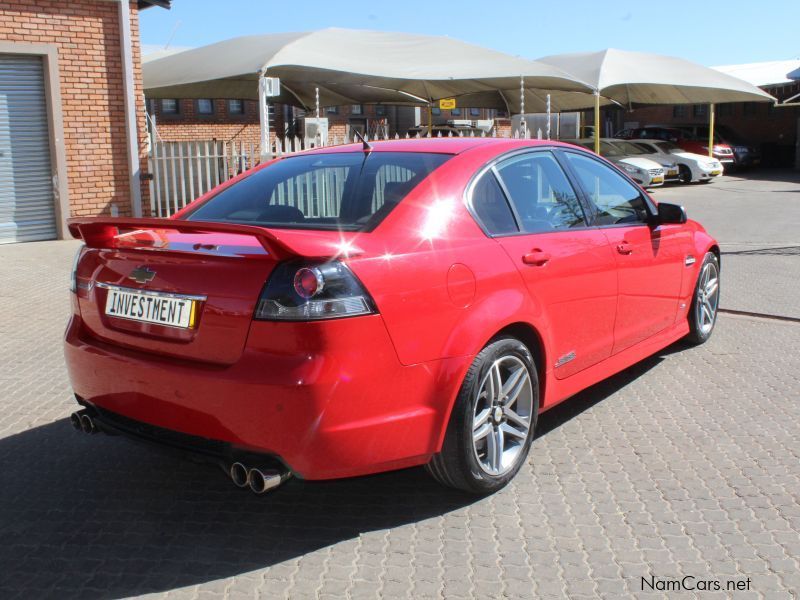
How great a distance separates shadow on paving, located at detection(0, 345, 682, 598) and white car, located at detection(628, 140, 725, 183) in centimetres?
2429

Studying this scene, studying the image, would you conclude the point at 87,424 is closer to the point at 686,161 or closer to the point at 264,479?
the point at 264,479

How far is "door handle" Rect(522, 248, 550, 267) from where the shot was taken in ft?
13.1

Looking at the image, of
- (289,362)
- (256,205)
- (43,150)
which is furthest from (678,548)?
(43,150)

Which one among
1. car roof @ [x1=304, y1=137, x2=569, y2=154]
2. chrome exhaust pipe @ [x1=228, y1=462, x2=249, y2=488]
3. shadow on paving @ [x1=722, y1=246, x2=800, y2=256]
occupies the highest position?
car roof @ [x1=304, y1=137, x2=569, y2=154]

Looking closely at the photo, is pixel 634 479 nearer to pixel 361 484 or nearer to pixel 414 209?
pixel 361 484

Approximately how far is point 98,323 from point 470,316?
5.21 ft

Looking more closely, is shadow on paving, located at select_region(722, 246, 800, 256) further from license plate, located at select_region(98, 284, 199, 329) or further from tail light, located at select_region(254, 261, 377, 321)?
license plate, located at select_region(98, 284, 199, 329)

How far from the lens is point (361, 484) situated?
13.2ft

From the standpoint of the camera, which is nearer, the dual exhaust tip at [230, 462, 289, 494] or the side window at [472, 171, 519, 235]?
the dual exhaust tip at [230, 462, 289, 494]

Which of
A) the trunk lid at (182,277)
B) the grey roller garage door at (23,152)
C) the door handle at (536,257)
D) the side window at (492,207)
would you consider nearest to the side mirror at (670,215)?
the door handle at (536,257)

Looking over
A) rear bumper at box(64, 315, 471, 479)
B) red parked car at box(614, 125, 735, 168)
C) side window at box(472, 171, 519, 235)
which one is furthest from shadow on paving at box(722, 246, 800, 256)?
red parked car at box(614, 125, 735, 168)

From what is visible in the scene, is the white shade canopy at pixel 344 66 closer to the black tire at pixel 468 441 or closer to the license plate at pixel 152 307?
the license plate at pixel 152 307

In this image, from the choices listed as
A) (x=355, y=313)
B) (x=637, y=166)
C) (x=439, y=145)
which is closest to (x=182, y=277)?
(x=355, y=313)

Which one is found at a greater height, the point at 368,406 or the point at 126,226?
the point at 126,226
